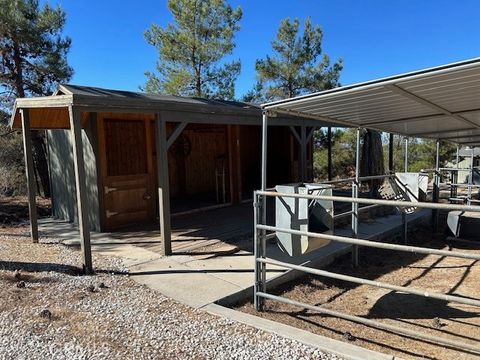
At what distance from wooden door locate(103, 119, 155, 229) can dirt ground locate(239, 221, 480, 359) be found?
149 inches

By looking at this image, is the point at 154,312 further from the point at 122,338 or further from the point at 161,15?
the point at 161,15

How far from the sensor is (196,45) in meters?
15.4

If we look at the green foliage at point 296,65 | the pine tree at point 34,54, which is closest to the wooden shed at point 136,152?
the pine tree at point 34,54

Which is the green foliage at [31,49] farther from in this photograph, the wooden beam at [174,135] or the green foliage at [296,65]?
the green foliage at [296,65]

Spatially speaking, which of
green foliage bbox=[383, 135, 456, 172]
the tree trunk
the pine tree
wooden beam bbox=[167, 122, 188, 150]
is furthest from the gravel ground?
green foliage bbox=[383, 135, 456, 172]

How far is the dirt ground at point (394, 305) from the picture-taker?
3.11 m

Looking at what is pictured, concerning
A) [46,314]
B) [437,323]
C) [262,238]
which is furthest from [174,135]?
[437,323]

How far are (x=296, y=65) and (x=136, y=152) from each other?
11793 millimetres

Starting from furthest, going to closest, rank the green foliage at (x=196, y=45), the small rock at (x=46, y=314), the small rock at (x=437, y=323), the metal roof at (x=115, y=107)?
the green foliage at (x=196, y=45) → the metal roof at (x=115, y=107) → the small rock at (x=437, y=323) → the small rock at (x=46, y=314)

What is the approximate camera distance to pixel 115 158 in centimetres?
679

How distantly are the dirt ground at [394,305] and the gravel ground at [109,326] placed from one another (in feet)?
2.22

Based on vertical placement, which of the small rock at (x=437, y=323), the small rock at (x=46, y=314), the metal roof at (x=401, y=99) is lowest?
the small rock at (x=437, y=323)

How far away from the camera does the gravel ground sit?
2680mm

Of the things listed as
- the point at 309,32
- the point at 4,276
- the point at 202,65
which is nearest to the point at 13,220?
the point at 4,276
